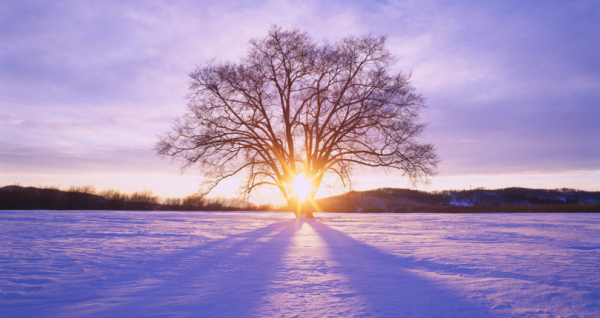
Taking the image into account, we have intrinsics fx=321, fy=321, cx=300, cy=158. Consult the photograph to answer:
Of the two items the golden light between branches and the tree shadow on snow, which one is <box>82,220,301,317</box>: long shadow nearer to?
the tree shadow on snow

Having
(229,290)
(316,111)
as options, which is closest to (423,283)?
(229,290)

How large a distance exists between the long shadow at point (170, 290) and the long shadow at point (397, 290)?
117cm

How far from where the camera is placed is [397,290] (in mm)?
3615

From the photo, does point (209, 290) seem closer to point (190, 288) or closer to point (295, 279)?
point (190, 288)

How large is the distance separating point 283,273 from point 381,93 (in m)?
13.6

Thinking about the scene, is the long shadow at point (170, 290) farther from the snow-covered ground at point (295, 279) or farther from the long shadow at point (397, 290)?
the long shadow at point (397, 290)

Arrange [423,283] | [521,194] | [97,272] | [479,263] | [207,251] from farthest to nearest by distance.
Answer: [521,194], [207,251], [479,263], [97,272], [423,283]

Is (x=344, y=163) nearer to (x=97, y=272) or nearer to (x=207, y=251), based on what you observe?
(x=207, y=251)

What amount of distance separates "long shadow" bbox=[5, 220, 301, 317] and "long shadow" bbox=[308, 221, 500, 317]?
117 centimetres

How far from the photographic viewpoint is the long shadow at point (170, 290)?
9.82ft

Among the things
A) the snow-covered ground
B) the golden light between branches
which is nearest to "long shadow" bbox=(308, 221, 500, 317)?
the snow-covered ground

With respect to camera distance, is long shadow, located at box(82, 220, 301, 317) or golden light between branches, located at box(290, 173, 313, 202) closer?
long shadow, located at box(82, 220, 301, 317)

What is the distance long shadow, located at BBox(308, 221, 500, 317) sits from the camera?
9.84 feet

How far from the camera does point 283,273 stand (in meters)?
4.37
